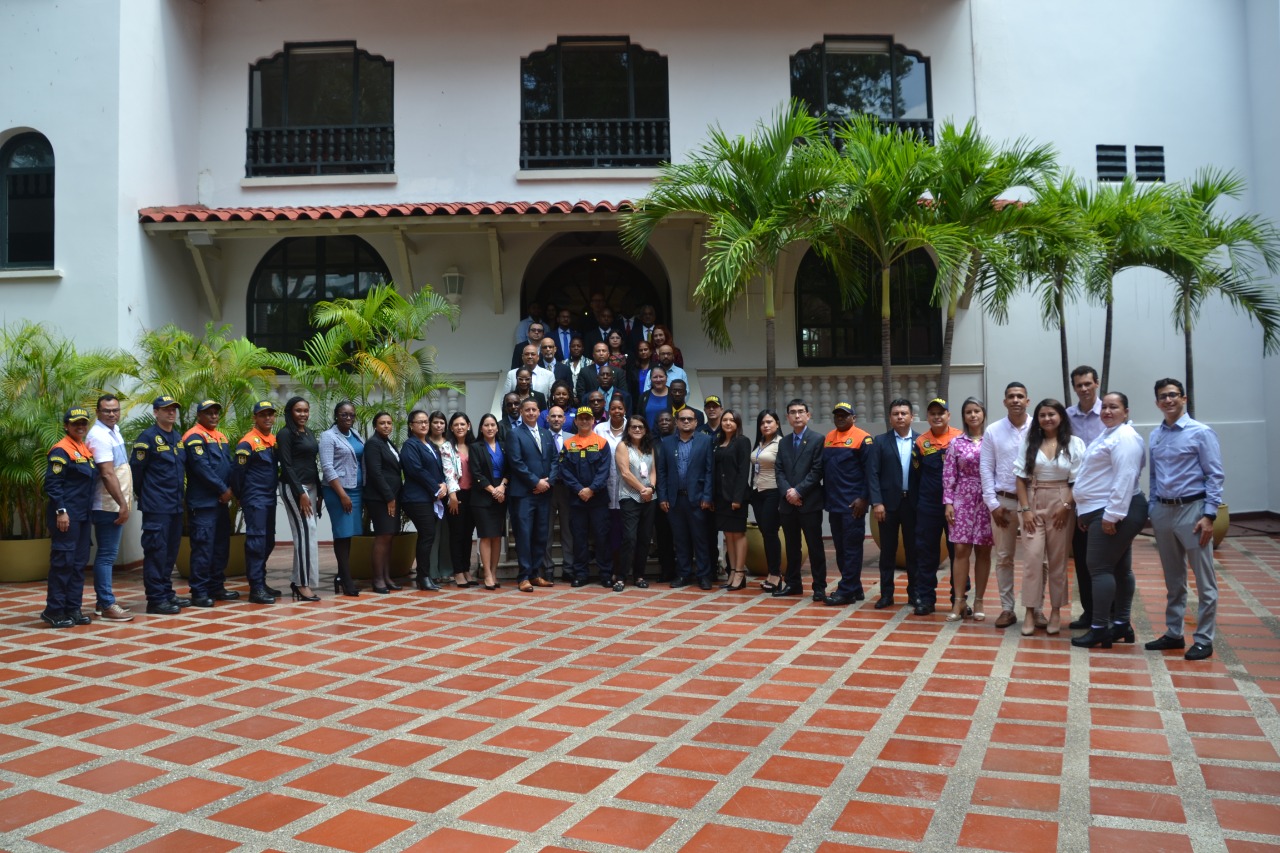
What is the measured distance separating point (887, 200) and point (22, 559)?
387 inches

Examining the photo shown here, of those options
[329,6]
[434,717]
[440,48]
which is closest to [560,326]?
[440,48]

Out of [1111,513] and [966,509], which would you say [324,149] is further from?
[1111,513]

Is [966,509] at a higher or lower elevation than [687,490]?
lower

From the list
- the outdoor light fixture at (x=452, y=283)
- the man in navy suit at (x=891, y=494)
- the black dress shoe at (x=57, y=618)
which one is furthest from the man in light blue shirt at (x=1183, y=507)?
the outdoor light fixture at (x=452, y=283)

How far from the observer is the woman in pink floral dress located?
23.6 ft

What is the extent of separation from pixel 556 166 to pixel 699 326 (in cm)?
298

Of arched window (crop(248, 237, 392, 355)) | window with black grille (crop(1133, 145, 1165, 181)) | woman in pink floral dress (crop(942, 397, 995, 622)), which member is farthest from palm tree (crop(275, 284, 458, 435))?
window with black grille (crop(1133, 145, 1165, 181))

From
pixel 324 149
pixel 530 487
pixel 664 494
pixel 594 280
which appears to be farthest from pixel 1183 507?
pixel 324 149

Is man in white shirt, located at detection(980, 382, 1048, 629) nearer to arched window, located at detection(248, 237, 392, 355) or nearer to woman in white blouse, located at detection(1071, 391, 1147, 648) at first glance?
woman in white blouse, located at detection(1071, 391, 1147, 648)

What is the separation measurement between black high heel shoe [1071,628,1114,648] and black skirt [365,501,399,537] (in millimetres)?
5949

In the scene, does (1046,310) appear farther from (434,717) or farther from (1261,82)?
(434,717)

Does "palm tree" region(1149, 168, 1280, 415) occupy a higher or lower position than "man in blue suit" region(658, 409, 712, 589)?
higher

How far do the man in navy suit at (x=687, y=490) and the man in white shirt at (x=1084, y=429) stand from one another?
324 cm

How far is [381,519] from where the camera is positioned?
8.84 meters
